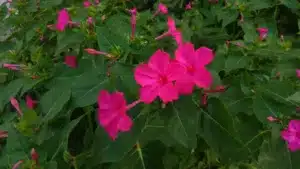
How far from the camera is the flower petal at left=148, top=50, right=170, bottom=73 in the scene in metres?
0.80

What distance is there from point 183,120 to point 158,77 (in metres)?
0.12

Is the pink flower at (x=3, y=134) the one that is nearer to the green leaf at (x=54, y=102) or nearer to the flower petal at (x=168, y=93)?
the green leaf at (x=54, y=102)

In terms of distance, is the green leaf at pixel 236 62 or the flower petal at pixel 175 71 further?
the green leaf at pixel 236 62

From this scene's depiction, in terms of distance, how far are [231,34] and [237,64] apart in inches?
37.1

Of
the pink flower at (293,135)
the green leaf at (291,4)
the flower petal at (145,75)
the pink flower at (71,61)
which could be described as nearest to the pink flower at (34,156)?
the pink flower at (71,61)

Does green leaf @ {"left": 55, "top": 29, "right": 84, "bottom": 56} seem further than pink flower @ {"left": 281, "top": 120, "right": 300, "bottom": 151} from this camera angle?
Yes

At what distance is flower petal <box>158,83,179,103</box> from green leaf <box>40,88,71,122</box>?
34 centimetres

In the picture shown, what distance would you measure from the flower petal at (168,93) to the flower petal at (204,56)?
0.08 meters

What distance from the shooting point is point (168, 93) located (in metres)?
0.77

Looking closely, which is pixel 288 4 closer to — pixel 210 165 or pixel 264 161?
pixel 210 165

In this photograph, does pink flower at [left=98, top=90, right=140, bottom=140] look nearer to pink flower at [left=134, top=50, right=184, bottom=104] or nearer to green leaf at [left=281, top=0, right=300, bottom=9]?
pink flower at [left=134, top=50, right=184, bottom=104]

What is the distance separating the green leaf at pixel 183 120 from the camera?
83cm

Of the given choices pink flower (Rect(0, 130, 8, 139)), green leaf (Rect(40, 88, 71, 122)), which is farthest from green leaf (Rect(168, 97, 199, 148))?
pink flower (Rect(0, 130, 8, 139))

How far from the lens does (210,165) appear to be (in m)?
1.22
